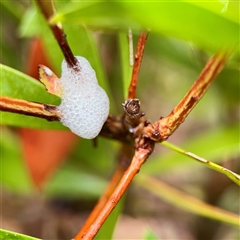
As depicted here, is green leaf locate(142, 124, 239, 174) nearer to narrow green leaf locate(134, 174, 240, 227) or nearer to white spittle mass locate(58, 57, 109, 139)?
narrow green leaf locate(134, 174, 240, 227)

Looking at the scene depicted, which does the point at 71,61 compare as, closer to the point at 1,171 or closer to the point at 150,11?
the point at 150,11

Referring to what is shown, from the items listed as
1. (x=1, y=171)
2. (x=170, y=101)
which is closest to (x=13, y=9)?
(x=1, y=171)

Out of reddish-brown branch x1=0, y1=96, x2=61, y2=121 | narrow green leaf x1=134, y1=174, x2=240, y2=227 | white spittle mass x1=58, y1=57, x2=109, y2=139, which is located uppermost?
white spittle mass x1=58, y1=57, x2=109, y2=139

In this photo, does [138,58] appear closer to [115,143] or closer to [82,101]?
[82,101]

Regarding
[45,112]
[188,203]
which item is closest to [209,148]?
[188,203]

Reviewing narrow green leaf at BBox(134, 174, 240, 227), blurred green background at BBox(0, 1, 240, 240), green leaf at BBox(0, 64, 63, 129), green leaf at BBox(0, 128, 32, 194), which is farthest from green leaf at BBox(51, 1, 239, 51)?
green leaf at BBox(0, 128, 32, 194)

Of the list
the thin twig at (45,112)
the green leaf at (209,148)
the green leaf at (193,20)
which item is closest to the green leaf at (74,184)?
the green leaf at (209,148)

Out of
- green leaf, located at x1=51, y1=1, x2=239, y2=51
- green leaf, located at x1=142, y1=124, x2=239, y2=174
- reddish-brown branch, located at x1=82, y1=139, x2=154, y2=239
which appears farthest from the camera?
green leaf, located at x1=142, y1=124, x2=239, y2=174
